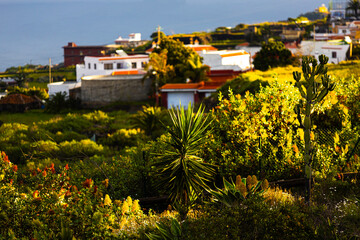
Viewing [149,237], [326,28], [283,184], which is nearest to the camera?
[149,237]

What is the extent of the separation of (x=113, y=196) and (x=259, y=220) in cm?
371

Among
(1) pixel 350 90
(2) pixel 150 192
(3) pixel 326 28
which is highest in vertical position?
(3) pixel 326 28

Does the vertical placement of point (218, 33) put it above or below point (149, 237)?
above

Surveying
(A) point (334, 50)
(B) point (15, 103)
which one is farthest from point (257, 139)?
(A) point (334, 50)

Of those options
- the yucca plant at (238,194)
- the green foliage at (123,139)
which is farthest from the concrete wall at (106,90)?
the yucca plant at (238,194)

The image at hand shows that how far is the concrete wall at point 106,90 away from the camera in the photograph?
43.6m

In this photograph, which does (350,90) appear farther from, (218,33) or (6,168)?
(218,33)

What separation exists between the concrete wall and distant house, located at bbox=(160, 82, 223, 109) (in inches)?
265

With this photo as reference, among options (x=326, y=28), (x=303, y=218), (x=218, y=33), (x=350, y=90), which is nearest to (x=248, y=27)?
(x=218, y=33)

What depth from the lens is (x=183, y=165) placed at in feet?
29.3

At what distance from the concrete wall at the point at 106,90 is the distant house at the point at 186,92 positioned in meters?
6.74

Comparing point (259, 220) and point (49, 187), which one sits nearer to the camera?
point (259, 220)

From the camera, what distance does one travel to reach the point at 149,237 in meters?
6.27

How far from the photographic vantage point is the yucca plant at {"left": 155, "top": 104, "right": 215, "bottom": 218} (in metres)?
8.98
